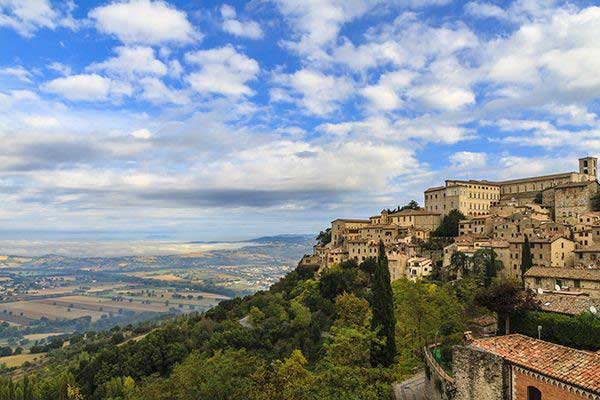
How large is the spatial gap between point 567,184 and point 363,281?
4417 cm

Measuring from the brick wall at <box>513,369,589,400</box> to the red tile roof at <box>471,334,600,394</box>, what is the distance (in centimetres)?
38

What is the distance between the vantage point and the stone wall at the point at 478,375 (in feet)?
59.6

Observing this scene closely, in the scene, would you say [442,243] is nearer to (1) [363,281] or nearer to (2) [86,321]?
(1) [363,281]

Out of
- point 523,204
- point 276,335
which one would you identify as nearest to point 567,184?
point 523,204

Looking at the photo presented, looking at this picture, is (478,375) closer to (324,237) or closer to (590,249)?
(590,249)

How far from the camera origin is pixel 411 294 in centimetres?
3581

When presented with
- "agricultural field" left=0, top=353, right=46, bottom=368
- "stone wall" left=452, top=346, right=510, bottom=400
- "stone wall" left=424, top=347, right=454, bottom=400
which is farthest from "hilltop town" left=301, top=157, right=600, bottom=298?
"agricultural field" left=0, top=353, right=46, bottom=368

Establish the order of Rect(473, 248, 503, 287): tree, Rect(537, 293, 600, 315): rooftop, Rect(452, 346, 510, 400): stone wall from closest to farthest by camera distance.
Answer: Rect(452, 346, 510, 400): stone wall → Rect(537, 293, 600, 315): rooftop → Rect(473, 248, 503, 287): tree

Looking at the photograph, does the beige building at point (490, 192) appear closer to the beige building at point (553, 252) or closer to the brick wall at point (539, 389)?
the beige building at point (553, 252)

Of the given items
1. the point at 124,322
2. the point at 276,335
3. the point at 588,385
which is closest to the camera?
the point at 588,385

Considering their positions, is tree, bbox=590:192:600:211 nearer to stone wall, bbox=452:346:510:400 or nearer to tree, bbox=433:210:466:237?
tree, bbox=433:210:466:237

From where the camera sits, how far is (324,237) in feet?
352

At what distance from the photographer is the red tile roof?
15.4m

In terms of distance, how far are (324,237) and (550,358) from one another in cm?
8985
